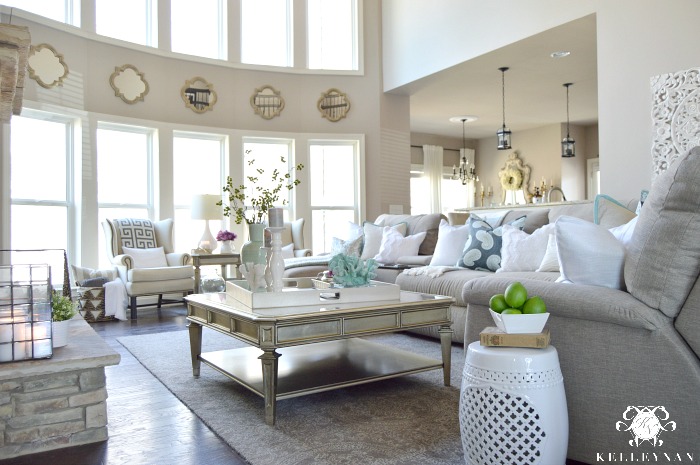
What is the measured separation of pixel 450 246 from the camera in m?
4.43

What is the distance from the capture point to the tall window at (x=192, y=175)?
23.0 feet

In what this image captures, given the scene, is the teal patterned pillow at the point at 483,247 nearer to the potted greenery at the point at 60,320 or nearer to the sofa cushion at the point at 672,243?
the sofa cushion at the point at 672,243

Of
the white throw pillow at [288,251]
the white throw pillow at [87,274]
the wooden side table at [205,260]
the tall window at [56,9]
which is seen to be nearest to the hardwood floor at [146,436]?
the white throw pillow at [87,274]

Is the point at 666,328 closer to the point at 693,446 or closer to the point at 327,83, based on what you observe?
the point at 693,446

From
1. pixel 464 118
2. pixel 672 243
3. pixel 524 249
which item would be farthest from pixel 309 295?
pixel 464 118

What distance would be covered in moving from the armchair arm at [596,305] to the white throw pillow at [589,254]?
0.06 meters

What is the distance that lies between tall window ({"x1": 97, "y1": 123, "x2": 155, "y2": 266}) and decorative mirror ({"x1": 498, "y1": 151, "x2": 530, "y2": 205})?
7.42 metres

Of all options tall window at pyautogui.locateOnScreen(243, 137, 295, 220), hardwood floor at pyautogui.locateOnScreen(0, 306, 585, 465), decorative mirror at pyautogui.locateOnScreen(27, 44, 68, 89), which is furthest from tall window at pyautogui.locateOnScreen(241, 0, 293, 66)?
hardwood floor at pyautogui.locateOnScreen(0, 306, 585, 465)

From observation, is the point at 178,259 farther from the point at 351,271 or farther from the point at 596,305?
the point at 596,305

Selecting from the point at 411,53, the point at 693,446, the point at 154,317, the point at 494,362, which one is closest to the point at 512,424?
the point at 494,362

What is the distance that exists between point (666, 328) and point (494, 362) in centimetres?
54

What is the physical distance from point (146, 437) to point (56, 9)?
5458 mm

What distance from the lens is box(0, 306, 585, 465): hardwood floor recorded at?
2.02 meters

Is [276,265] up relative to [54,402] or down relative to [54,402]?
up
